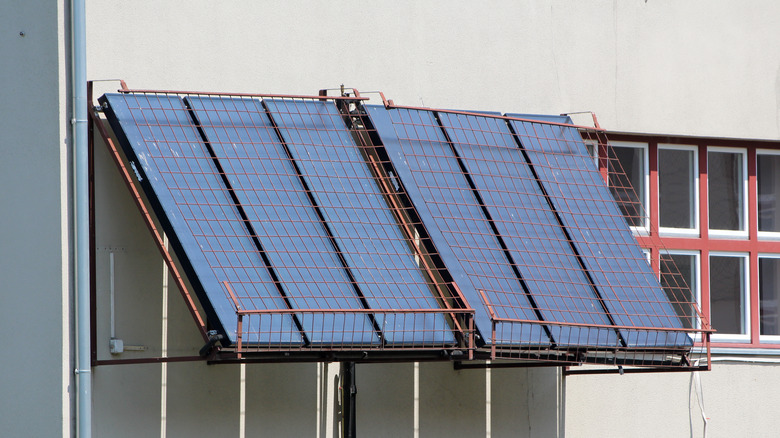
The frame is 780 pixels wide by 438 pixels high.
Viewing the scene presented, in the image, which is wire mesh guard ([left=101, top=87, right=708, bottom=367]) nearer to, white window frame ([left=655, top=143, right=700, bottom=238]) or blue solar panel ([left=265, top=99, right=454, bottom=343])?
blue solar panel ([left=265, top=99, right=454, bottom=343])

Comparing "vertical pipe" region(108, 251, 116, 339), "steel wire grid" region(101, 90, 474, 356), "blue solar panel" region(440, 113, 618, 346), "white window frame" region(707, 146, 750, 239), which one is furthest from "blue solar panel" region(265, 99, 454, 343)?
"white window frame" region(707, 146, 750, 239)

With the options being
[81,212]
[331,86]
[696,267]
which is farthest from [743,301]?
[81,212]

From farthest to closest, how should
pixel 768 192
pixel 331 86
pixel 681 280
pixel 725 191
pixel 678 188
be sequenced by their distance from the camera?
1. pixel 768 192
2. pixel 725 191
3. pixel 678 188
4. pixel 681 280
5. pixel 331 86

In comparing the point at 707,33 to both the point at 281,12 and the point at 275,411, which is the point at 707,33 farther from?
the point at 275,411

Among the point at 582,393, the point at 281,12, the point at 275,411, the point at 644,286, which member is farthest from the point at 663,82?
the point at 275,411

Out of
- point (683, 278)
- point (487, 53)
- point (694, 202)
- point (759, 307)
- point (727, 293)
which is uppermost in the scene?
point (487, 53)

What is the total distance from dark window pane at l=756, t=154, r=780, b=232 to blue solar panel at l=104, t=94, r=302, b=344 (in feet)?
13.4

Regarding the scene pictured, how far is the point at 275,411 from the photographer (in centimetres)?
640

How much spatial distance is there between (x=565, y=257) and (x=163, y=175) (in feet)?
7.97

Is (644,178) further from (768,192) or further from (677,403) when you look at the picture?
(677,403)

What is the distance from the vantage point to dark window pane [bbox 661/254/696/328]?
24.7ft

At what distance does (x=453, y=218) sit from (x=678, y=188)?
224 cm

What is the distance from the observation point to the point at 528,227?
6.57m

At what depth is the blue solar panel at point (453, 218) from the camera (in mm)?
6102
